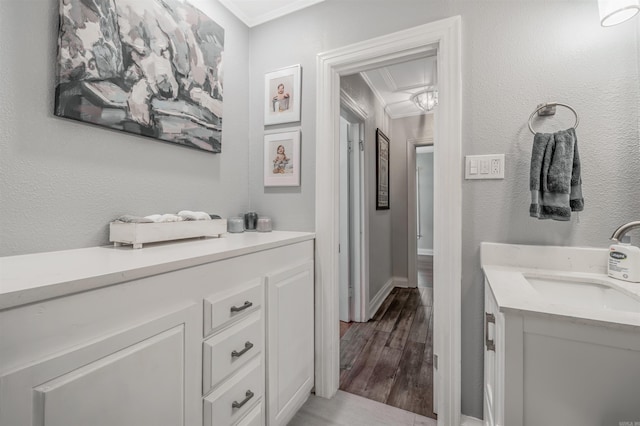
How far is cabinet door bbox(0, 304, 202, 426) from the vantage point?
552 millimetres

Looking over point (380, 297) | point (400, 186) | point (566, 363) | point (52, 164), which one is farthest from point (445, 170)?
point (400, 186)

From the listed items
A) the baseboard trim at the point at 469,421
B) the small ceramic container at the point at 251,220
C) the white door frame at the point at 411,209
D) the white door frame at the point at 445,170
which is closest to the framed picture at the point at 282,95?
the white door frame at the point at 445,170

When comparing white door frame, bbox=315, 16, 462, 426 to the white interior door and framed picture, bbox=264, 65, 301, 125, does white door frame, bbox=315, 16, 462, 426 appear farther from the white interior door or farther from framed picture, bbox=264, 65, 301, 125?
the white interior door

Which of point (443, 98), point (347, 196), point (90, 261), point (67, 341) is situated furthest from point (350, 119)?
point (67, 341)

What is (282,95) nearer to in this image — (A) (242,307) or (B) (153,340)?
(A) (242,307)

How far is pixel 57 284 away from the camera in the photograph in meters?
0.58

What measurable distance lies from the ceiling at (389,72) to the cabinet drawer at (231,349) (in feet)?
4.99

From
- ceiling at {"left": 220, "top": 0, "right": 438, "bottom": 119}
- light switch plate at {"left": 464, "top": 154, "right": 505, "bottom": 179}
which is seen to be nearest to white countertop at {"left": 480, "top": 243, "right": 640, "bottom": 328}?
light switch plate at {"left": 464, "top": 154, "right": 505, "bottom": 179}

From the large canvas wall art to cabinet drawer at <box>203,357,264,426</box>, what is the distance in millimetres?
1127

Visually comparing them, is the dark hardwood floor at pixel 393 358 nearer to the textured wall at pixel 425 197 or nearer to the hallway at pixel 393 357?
the hallway at pixel 393 357

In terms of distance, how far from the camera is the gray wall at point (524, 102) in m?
1.14

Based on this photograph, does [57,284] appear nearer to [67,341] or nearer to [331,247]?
[67,341]

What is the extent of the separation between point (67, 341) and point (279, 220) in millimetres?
1258

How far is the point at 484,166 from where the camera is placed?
1.33 meters
